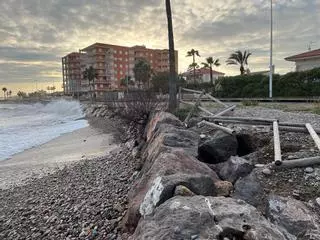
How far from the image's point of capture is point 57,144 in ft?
49.2

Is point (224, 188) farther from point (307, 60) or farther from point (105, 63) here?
point (105, 63)

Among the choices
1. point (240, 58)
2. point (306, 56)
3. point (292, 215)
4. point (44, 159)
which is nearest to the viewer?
Result: point (292, 215)

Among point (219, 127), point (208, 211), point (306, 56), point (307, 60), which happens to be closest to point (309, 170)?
point (208, 211)

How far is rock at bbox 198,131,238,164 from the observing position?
18.1ft

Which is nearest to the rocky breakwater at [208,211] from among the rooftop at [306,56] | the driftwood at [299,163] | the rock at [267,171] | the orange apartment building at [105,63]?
the rock at [267,171]

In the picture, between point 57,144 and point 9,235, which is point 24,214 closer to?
point 9,235

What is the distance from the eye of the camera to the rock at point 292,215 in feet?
8.65

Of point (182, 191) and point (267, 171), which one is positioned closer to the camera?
point (182, 191)

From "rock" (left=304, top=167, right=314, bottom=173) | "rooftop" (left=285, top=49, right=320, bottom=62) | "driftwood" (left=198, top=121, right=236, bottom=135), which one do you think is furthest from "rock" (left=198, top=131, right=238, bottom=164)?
"rooftop" (left=285, top=49, right=320, bottom=62)

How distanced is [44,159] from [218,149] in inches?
320

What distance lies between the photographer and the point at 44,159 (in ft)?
37.0

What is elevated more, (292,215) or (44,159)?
(292,215)

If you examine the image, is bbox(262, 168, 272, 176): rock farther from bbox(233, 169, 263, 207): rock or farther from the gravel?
the gravel

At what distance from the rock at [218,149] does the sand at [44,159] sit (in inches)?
218
